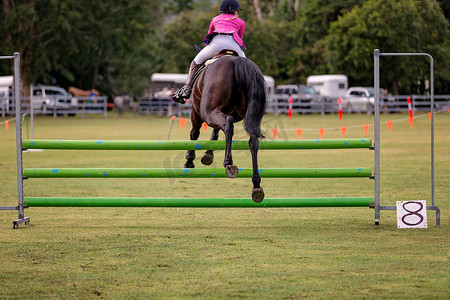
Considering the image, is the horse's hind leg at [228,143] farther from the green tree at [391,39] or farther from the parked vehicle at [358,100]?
the parked vehicle at [358,100]

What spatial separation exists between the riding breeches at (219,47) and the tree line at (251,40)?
94.6 feet

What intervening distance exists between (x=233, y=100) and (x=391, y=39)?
1676 inches

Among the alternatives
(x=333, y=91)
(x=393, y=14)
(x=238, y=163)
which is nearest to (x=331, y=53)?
(x=333, y=91)

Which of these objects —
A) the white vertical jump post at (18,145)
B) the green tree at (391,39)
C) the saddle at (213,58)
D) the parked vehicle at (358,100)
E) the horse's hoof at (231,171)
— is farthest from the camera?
the parked vehicle at (358,100)

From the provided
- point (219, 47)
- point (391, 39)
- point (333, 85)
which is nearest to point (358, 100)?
point (391, 39)

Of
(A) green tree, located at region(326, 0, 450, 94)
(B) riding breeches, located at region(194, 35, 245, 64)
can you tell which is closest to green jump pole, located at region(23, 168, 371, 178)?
(B) riding breeches, located at region(194, 35, 245, 64)

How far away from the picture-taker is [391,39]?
4844cm

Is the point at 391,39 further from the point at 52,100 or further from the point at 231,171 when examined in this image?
the point at 231,171

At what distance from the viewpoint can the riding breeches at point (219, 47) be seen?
8.77 meters

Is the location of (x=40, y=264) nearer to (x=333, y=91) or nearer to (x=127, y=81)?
(x=333, y=91)

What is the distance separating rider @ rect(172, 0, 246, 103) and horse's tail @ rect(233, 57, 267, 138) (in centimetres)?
95

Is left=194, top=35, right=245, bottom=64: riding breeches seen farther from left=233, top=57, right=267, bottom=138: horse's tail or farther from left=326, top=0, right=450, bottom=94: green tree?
left=326, top=0, right=450, bottom=94: green tree

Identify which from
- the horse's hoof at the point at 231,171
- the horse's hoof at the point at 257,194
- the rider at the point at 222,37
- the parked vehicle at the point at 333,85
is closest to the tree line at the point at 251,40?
→ the parked vehicle at the point at 333,85

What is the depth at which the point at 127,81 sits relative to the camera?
229ft
